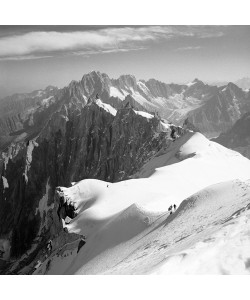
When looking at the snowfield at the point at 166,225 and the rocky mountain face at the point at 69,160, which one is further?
the rocky mountain face at the point at 69,160

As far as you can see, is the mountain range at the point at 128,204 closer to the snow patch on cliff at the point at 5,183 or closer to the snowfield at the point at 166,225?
the snowfield at the point at 166,225

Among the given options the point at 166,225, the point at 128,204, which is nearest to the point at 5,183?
the point at 128,204

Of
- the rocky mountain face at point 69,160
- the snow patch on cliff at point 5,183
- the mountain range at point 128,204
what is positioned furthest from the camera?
the snow patch on cliff at point 5,183

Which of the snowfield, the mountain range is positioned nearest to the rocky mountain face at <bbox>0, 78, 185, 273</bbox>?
the mountain range

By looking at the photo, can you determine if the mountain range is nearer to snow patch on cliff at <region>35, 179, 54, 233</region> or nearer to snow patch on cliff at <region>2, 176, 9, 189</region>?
snow patch on cliff at <region>35, 179, 54, 233</region>

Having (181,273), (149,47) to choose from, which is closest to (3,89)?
(149,47)

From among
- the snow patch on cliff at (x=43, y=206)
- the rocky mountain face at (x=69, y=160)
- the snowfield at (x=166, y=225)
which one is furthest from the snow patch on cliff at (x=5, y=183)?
the snowfield at (x=166, y=225)
